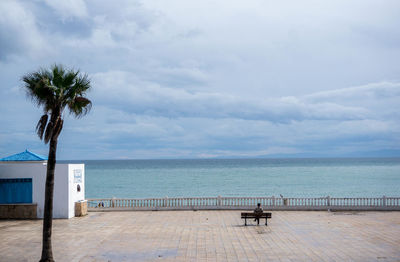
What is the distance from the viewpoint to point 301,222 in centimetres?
2230

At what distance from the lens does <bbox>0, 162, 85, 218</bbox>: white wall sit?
2444 cm

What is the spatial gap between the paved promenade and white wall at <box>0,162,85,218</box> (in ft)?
3.72

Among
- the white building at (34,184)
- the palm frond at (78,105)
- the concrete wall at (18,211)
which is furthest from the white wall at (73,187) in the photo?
the palm frond at (78,105)

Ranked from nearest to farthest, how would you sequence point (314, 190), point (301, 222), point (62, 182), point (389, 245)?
point (389, 245) < point (301, 222) < point (62, 182) < point (314, 190)

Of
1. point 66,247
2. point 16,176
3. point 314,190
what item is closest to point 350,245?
point 66,247

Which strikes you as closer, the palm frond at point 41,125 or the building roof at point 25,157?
the palm frond at point 41,125

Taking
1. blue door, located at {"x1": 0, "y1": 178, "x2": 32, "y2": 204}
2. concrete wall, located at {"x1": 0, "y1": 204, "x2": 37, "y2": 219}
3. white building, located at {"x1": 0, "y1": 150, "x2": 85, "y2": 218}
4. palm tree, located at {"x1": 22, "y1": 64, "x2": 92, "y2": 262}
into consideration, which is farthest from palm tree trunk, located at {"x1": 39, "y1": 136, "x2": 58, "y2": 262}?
blue door, located at {"x1": 0, "y1": 178, "x2": 32, "y2": 204}

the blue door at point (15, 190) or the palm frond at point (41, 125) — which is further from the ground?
the palm frond at point (41, 125)

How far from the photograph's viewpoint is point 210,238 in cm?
1795

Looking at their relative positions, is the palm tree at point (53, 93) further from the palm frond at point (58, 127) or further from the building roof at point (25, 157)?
the building roof at point (25, 157)

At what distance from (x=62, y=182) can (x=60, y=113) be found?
11.2 meters

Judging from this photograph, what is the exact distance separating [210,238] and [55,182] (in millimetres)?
11097

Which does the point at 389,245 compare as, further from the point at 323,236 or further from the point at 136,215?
the point at 136,215

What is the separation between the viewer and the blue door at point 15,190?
81.0ft
